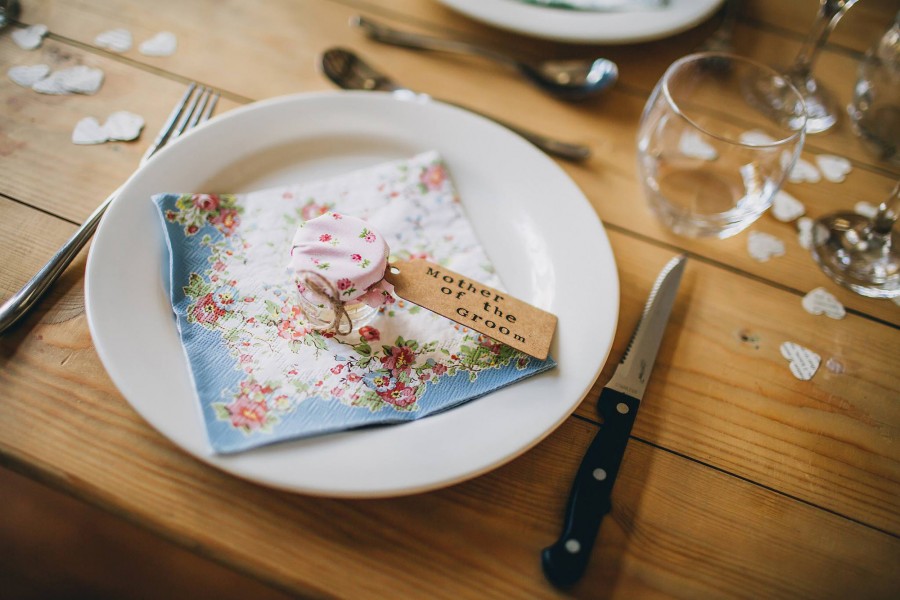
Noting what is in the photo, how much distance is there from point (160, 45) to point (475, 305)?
0.67 m

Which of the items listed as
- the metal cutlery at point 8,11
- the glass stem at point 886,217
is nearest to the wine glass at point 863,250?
the glass stem at point 886,217

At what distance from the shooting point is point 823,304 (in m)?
0.75

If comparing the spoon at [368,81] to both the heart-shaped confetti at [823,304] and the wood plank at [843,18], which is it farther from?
the wood plank at [843,18]

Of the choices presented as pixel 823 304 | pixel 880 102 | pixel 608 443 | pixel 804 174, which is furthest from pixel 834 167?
pixel 608 443

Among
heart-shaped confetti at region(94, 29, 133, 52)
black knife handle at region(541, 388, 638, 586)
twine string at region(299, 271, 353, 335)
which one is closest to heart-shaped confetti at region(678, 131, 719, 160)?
black knife handle at region(541, 388, 638, 586)

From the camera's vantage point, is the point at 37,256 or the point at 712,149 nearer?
the point at 37,256

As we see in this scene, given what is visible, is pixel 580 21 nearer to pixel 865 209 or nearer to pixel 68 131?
pixel 865 209

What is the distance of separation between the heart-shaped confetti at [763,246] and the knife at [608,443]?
0.14m

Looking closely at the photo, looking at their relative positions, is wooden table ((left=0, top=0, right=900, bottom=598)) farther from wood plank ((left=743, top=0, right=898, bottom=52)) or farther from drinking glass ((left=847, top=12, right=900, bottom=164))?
wood plank ((left=743, top=0, right=898, bottom=52))

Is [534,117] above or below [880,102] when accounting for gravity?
below

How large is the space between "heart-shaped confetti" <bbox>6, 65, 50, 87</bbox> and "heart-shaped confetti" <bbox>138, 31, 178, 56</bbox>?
0.43 feet

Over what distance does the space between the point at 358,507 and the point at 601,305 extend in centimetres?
32

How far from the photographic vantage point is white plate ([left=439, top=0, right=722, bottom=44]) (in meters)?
0.91

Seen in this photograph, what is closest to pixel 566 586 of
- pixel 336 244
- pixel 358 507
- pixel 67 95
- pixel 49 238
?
pixel 358 507
